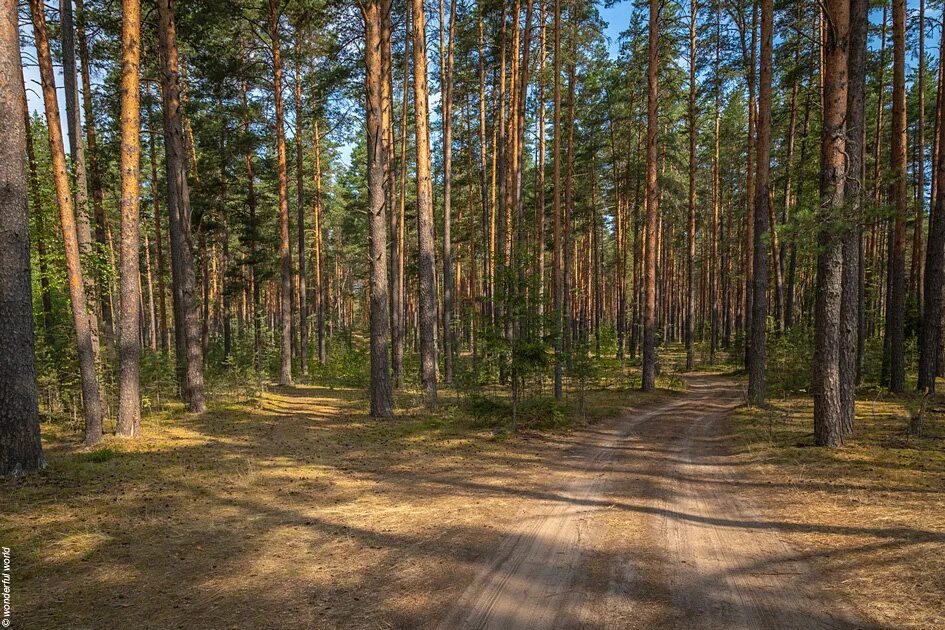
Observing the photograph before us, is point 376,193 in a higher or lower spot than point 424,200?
lower

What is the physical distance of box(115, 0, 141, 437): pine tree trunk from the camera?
9.36m

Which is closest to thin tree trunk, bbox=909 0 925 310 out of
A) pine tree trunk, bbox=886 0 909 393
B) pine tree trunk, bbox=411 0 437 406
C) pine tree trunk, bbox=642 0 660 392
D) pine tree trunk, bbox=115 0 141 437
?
pine tree trunk, bbox=886 0 909 393

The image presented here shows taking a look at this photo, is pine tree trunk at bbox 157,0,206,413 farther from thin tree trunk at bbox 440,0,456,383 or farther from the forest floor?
thin tree trunk at bbox 440,0,456,383

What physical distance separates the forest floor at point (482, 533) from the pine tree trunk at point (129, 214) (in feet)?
4.04

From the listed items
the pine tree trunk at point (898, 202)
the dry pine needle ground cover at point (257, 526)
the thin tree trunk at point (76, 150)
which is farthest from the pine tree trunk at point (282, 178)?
the pine tree trunk at point (898, 202)

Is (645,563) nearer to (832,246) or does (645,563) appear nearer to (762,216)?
(832,246)

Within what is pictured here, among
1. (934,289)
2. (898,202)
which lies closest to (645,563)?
(934,289)

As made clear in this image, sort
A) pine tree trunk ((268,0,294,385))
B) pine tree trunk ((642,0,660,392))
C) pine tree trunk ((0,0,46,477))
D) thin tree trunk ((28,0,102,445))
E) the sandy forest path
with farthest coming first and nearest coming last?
pine tree trunk ((268,0,294,385)), pine tree trunk ((642,0,660,392)), thin tree trunk ((28,0,102,445)), pine tree trunk ((0,0,46,477)), the sandy forest path

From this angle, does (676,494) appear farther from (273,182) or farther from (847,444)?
(273,182)

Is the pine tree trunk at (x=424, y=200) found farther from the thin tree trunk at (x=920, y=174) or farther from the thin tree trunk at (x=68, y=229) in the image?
the thin tree trunk at (x=920, y=174)

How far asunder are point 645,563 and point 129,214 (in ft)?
37.1

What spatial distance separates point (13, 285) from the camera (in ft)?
21.9

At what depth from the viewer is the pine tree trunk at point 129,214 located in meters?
9.36

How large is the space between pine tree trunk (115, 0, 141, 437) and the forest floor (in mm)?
1231
